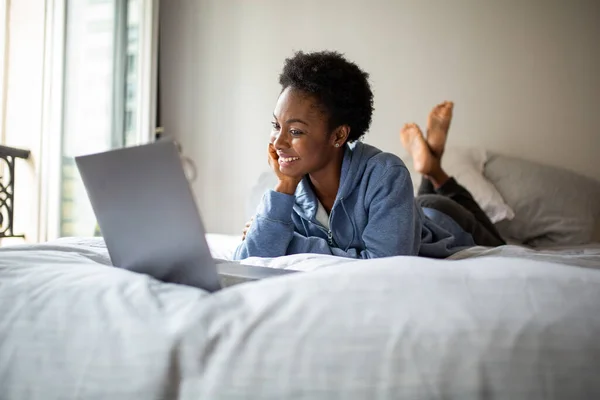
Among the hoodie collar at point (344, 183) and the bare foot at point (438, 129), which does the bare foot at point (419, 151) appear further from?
the hoodie collar at point (344, 183)

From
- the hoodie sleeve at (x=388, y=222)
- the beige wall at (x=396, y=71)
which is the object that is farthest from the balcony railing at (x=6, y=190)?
the hoodie sleeve at (x=388, y=222)

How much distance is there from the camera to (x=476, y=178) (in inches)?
86.8

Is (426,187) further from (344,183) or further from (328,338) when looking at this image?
(328,338)

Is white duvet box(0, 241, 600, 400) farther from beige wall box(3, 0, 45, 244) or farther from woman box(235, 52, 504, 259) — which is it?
beige wall box(3, 0, 45, 244)

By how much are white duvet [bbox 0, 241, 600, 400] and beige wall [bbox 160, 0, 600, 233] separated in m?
2.23

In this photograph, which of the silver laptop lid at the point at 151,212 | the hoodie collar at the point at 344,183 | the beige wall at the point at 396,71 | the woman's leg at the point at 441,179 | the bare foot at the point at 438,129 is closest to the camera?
the silver laptop lid at the point at 151,212

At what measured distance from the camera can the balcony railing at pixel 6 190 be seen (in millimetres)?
1918

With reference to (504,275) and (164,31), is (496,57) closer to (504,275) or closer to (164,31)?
(164,31)

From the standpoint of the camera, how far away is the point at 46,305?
0.53 m

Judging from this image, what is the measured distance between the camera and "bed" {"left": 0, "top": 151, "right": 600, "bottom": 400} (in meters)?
0.42

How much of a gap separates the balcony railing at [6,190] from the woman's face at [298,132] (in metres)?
1.21

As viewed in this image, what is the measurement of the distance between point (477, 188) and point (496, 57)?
842 millimetres

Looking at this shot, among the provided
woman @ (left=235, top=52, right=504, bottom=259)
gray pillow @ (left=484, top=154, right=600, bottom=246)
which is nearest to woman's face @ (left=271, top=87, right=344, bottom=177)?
woman @ (left=235, top=52, right=504, bottom=259)

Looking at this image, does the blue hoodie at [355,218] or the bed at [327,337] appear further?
the blue hoodie at [355,218]
